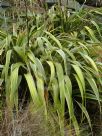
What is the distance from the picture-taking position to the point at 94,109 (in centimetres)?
387

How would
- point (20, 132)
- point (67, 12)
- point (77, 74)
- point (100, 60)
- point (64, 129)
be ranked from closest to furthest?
point (20, 132)
point (64, 129)
point (77, 74)
point (100, 60)
point (67, 12)

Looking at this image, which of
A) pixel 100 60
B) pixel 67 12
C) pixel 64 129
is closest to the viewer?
pixel 64 129

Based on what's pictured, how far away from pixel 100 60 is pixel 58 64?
23.3 inches

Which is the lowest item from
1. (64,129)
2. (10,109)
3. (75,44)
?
(64,129)

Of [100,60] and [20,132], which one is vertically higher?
[100,60]

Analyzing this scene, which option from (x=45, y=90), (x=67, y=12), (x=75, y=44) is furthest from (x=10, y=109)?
(x=67, y=12)

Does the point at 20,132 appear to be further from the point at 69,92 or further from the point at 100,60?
the point at 100,60

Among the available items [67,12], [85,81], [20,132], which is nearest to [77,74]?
[85,81]

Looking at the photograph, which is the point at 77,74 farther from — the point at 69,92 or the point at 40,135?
the point at 40,135

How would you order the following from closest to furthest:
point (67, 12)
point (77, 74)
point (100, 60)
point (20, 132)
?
point (20, 132)
point (77, 74)
point (100, 60)
point (67, 12)

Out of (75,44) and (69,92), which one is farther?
(75,44)

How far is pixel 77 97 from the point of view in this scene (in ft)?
12.7

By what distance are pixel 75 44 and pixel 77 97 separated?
607 mm

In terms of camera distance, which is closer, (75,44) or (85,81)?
(85,81)
